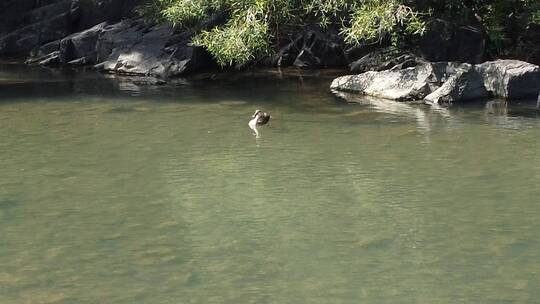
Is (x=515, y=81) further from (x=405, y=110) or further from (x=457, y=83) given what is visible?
Answer: (x=405, y=110)

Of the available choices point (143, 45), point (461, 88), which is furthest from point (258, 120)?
point (143, 45)

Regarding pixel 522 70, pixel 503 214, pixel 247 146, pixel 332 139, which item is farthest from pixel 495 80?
pixel 503 214

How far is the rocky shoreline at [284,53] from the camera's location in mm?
15477

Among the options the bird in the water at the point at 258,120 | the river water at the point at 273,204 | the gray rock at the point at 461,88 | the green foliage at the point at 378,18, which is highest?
the green foliage at the point at 378,18

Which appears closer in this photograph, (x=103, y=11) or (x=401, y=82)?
(x=401, y=82)

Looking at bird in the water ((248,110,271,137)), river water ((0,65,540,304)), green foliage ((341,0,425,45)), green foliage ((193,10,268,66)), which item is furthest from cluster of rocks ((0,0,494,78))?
bird in the water ((248,110,271,137))

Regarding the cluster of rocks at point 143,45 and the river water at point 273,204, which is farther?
the cluster of rocks at point 143,45

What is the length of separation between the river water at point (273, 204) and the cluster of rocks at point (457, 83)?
457 mm

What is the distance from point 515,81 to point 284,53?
6597 mm

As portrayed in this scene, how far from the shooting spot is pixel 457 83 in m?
15.3

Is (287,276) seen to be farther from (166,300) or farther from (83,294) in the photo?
(83,294)

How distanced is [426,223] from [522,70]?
7757 millimetres

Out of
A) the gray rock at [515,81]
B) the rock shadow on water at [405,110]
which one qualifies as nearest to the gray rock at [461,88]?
the gray rock at [515,81]

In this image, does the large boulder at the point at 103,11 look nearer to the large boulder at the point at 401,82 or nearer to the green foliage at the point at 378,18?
the large boulder at the point at 401,82
